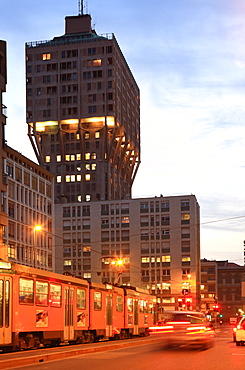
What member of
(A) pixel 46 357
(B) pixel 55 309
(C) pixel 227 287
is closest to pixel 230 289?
(C) pixel 227 287

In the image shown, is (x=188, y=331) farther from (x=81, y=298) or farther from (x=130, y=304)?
(x=130, y=304)

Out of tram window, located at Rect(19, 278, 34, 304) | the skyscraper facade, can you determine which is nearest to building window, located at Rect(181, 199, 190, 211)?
the skyscraper facade

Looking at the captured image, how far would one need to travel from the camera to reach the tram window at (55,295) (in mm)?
28391

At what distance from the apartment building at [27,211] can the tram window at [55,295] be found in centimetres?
6179

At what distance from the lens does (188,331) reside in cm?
2908

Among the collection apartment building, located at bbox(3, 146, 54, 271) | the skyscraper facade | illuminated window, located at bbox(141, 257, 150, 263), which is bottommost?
illuminated window, located at bbox(141, 257, 150, 263)

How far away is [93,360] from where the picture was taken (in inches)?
843

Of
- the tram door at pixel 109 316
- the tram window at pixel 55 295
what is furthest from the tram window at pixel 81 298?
the tram door at pixel 109 316

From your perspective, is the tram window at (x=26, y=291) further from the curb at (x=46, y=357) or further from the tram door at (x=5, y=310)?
the curb at (x=46, y=357)

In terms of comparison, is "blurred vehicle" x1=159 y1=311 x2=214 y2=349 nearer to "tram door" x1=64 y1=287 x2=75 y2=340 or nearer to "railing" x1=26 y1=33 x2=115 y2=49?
"tram door" x1=64 y1=287 x2=75 y2=340

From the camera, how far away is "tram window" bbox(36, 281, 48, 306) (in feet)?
87.8

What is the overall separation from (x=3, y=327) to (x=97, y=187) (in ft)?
448

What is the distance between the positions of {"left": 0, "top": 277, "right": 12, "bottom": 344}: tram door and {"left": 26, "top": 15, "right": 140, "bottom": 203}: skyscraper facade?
439ft

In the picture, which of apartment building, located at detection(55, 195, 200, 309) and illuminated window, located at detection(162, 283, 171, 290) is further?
apartment building, located at detection(55, 195, 200, 309)
